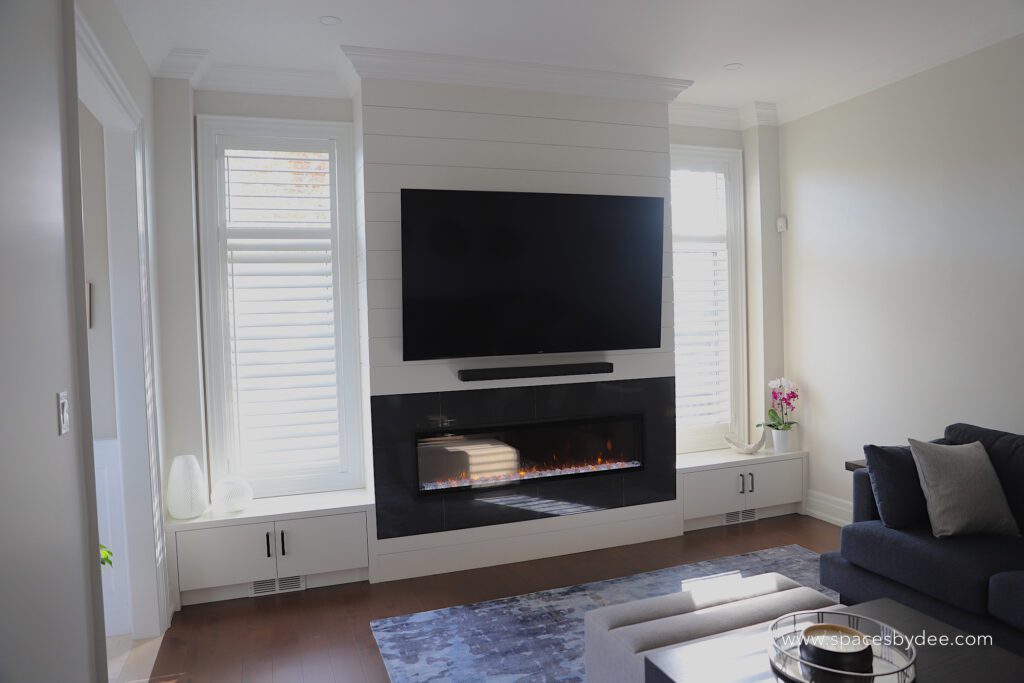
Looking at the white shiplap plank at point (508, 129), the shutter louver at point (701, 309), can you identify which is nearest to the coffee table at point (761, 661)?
the shutter louver at point (701, 309)

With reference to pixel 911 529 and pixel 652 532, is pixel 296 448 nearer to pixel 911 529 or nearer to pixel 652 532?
pixel 652 532

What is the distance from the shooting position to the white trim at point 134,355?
3137 mm

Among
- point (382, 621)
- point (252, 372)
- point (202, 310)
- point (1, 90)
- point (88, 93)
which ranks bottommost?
point (382, 621)

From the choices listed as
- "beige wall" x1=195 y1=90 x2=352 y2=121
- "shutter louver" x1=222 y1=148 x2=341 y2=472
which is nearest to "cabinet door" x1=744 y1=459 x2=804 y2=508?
"shutter louver" x1=222 y1=148 x2=341 y2=472

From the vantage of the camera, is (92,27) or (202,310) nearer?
(92,27)

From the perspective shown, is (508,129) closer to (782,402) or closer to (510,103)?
(510,103)

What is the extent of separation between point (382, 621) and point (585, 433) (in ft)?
5.25

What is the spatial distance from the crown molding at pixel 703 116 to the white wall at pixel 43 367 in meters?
3.76

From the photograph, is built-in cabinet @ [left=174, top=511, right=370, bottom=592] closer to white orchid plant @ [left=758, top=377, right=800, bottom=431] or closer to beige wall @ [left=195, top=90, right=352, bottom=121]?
beige wall @ [left=195, top=90, right=352, bottom=121]

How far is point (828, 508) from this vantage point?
470cm

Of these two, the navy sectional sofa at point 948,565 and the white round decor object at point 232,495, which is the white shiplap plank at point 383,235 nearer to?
the white round decor object at point 232,495

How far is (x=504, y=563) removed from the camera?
4.06 meters

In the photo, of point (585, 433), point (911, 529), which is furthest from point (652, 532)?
point (911, 529)

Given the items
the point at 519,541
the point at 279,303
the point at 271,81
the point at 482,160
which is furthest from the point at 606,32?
the point at 519,541
